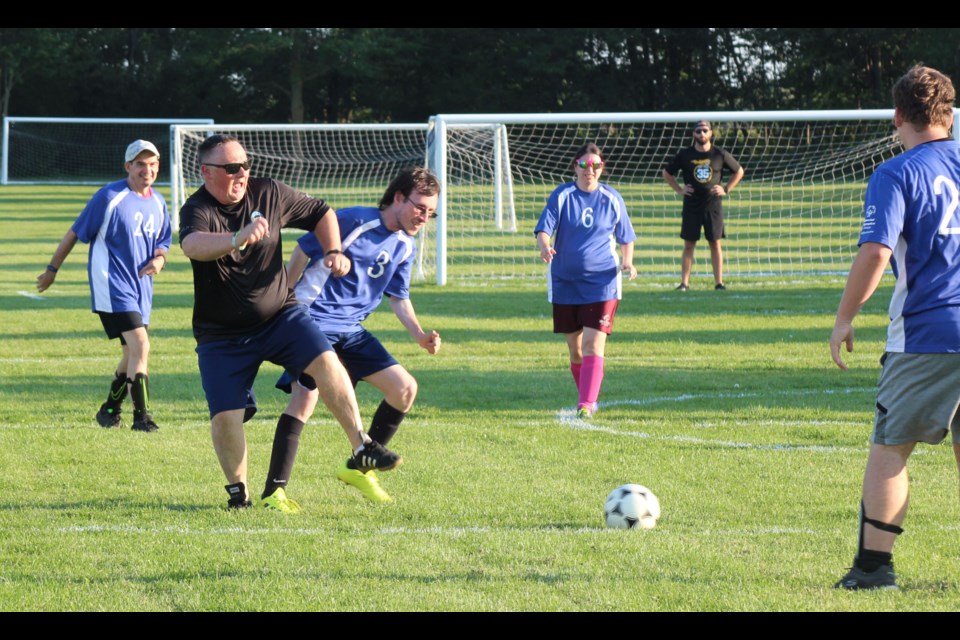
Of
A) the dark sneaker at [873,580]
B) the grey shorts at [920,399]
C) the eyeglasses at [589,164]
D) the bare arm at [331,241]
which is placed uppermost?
the eyeglasses at [589,164]

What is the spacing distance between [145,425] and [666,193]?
67.9ft

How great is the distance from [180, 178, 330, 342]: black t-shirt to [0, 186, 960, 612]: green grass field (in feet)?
2.97

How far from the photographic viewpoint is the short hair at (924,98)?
4402 mm

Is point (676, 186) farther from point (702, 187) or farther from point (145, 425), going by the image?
point (145, 425)

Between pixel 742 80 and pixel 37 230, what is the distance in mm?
31651

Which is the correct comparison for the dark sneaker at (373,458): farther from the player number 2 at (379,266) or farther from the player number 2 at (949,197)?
the player number 2 at (949,197)

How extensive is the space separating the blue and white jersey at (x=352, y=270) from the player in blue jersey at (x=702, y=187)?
30.1 feet

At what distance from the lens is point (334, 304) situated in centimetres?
643

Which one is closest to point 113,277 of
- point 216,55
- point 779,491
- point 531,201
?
point 779,491

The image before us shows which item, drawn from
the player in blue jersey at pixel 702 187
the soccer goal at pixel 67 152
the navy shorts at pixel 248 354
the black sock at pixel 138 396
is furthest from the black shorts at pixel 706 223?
the soccer goal at pixel 67 152

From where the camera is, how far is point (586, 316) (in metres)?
8.69

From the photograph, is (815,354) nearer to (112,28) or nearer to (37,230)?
(37,230)

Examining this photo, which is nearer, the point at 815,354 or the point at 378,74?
the point at 815,354

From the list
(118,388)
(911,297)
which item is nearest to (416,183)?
(911,297)
